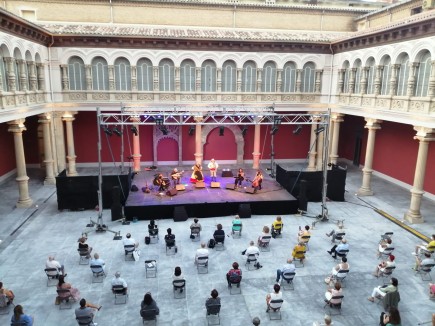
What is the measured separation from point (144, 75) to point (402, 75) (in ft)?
54.0

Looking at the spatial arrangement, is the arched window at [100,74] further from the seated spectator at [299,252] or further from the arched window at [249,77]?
the seated spectator at [299,252]

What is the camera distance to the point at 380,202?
22.8 meters

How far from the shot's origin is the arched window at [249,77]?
2731 centimetres

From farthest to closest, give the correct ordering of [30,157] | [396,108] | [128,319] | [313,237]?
[30,157] < [396,108] < [313,237] < [128,319]

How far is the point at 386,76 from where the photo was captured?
21812mm

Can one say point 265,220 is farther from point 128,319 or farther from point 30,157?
point 30,157

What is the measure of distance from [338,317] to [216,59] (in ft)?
64.5

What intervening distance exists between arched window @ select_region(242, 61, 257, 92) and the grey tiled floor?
10.4 metres

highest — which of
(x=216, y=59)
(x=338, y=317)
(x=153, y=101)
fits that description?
(x=216, y=59)

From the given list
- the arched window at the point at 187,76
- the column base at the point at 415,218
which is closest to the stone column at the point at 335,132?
the column base at the point at 415,218

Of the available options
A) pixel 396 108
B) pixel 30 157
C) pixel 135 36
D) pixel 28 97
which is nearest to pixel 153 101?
pixel 135 36

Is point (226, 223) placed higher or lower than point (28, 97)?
lower

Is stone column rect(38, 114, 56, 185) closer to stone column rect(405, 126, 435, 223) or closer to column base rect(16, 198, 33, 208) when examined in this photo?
column base rect(16, 198, 33, 208)

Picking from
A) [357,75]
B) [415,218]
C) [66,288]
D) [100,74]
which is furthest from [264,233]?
[100,74]
